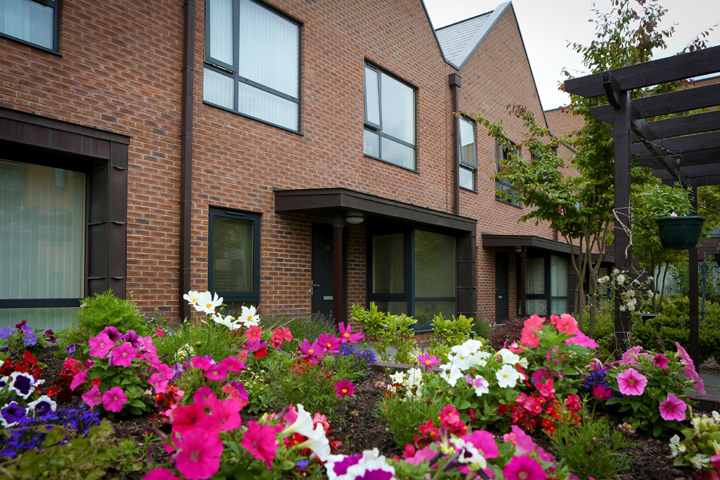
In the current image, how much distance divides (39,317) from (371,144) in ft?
20.3

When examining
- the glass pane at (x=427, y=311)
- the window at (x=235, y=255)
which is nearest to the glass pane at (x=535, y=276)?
the glass pane at (x=427, y=311)

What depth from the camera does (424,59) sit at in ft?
36.7

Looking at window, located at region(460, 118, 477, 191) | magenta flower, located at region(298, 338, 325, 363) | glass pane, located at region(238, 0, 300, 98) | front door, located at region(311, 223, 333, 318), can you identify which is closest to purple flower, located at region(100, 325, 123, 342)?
magenta flower, located at region(298, 338, 325, 363)

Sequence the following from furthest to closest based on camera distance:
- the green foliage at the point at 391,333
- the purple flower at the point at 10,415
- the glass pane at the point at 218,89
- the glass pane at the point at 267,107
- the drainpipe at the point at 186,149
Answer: the glass pane at the point at 267,107 < the glass pane at the point at 218,89 < the drainpipe at the point at 186,149 < the green foliage at the point at 391,333 < the purple flower at the point at 10,415

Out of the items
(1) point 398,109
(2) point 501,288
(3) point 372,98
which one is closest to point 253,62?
(3) point 372,98

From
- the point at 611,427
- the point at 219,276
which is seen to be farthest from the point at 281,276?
the point at 611,427

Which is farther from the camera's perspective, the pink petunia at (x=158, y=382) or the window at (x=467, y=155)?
the window at (x=467, y=155)

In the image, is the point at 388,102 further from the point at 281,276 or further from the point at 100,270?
the point at 100,270

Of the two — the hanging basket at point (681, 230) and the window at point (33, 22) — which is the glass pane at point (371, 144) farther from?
the hanging basket at point (681, 230)

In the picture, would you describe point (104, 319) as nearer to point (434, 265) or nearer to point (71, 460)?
point (71, 460)

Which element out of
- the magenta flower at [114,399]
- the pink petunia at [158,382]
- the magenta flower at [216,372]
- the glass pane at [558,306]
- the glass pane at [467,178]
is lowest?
the glass pane at [558,306]

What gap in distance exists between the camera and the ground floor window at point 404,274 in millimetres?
9805

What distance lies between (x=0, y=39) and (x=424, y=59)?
8.09 m

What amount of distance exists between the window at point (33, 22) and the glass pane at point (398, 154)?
585 centimetres
